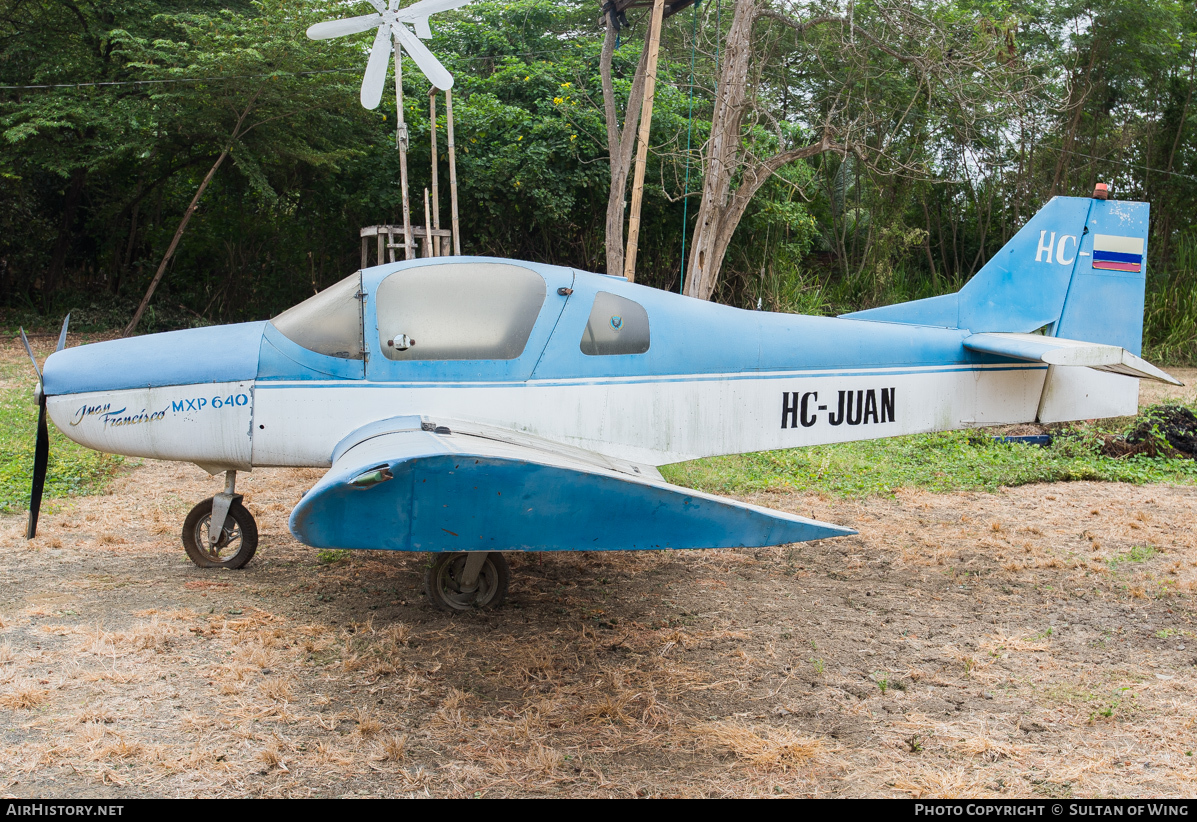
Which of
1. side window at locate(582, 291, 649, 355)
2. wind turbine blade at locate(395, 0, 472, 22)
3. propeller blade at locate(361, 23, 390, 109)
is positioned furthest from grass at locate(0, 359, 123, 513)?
wind turbine blade at locate(395, 0, 472, 22)

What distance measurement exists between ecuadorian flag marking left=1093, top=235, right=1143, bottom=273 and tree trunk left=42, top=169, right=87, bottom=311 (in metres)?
18.8

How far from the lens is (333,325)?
4652 mm

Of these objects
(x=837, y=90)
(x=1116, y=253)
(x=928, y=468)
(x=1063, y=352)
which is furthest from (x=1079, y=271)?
(x=837, y=90)

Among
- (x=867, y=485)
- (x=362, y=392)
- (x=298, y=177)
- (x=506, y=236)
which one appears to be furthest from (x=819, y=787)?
(x=298, y=177)

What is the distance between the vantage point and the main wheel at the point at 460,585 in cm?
481

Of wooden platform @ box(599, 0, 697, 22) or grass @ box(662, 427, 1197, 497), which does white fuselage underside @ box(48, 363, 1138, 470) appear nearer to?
grass @ box(662, 427, 1197, 497)

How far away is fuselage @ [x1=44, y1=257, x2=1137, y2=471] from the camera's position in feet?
15.0

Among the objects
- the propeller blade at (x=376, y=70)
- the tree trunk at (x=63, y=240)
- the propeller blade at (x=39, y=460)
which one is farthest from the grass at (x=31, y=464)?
the tree trunk at (x=63, y=240)

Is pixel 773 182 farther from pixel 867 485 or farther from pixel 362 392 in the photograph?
pixel 362 392

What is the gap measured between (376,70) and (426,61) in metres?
0.91

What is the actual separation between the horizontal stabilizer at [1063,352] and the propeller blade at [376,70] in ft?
22.7

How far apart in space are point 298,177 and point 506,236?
450 centimetres

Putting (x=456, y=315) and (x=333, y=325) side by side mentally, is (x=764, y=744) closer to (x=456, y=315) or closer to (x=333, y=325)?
(x=456, y=315)

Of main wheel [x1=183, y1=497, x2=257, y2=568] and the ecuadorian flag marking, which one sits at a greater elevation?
the ecuadorian flag marking
